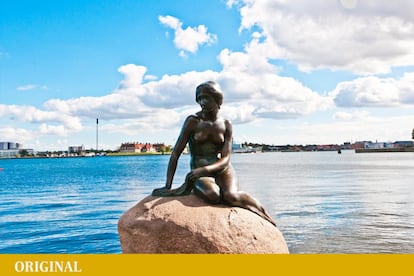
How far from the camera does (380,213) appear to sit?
18391 mm

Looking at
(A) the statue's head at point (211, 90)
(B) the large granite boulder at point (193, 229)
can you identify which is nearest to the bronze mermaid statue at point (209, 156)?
(A) the statue's head at point (211, 90)

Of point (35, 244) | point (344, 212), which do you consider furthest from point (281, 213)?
point (35, 244)

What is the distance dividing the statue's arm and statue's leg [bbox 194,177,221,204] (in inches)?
23.9

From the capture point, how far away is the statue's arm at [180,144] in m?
8.09

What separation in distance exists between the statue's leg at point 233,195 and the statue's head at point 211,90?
3.99ft

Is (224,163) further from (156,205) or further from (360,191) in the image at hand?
(360,191)

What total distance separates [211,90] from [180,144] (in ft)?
3.50

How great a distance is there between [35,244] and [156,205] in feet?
25.4

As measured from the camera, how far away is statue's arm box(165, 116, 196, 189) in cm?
809

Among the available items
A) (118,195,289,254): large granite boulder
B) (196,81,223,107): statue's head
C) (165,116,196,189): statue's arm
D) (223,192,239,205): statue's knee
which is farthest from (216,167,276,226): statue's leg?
(196,81,223,107): statue's head

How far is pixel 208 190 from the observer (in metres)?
7.53

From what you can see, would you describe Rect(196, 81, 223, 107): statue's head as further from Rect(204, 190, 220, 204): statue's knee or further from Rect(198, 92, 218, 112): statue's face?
Rect(204, 190, 220, 204): statue's knee

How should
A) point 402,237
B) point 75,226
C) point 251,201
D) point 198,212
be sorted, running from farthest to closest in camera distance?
point 75,226, point 402,237, point 251,201, point 198,212

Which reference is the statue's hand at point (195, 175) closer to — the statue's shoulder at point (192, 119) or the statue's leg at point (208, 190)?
the statue's leg at point (208, 190)
